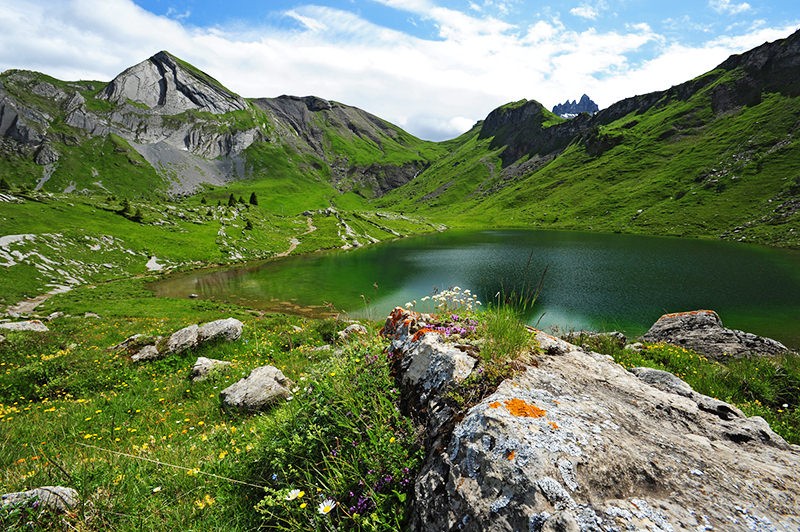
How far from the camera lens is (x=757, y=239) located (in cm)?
8969

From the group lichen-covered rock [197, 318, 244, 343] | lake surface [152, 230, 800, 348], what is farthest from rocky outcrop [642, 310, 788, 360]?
lichen-covered rock [197, 318, 244, 343]

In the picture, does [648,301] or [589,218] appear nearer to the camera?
[648,301]

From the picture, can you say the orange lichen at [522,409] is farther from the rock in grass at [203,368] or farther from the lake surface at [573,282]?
the lake surface at [573,282]

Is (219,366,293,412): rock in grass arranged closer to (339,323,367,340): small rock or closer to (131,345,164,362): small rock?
(339,323,367,340): small rock

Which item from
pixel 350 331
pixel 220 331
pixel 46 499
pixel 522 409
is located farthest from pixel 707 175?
pixel 46 499

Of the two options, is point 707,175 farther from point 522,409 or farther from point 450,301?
point 522,409

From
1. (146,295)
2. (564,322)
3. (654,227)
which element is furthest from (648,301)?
(654,227)

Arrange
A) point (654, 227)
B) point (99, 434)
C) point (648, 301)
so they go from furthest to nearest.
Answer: point (654, 227) < point (648, 301) < point (99, 434)

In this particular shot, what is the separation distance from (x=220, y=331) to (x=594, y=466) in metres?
16.7

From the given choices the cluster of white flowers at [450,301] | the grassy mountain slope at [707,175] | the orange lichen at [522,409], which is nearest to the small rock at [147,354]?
the cluster of white flowers at [450,301]

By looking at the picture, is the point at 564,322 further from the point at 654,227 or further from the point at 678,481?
the point at 654,227

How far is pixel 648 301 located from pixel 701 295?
28.0 ft

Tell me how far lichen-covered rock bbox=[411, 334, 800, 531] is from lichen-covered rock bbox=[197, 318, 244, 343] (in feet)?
49.2

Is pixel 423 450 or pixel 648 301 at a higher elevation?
pixel 423 450
